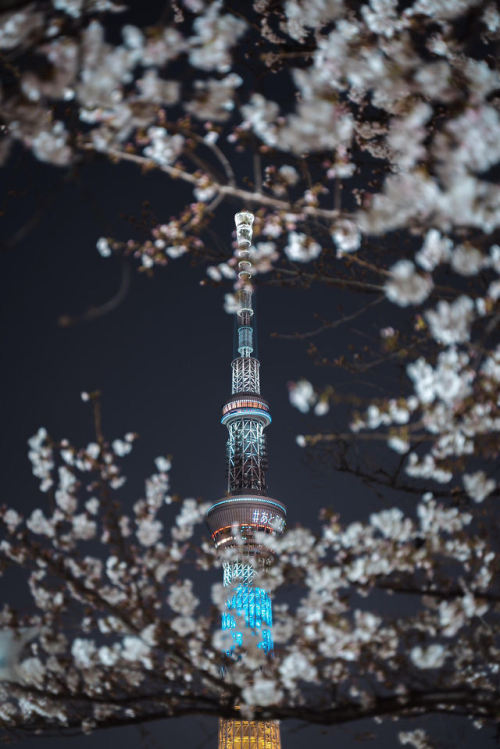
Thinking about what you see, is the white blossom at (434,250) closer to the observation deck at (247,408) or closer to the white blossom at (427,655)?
the white blossom at (427,655)

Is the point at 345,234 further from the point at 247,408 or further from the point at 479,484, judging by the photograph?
the point at 247,408

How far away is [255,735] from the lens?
4844 centimetres

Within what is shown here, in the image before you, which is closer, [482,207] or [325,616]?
[482,207]

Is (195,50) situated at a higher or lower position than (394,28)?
lower

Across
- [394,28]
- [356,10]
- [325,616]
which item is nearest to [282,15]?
[356,10]

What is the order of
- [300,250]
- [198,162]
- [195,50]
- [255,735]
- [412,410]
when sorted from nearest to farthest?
[195,50], [198,162], [412,410], [300,250], [255,735]

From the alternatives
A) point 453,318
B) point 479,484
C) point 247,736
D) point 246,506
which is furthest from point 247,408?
point 453,318

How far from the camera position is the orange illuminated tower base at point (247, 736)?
47.6m

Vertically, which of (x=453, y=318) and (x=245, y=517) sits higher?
(x=245, y=517)

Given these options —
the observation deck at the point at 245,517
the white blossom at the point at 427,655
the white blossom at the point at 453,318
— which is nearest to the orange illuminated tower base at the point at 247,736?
the observation deck at the point at 245,517

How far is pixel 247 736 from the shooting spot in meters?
48.2

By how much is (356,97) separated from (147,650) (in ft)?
20.4

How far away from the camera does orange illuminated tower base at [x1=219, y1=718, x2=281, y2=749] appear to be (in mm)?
47625

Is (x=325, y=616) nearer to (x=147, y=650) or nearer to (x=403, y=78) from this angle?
(x=147, y=650)
